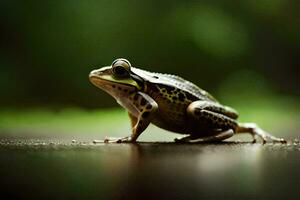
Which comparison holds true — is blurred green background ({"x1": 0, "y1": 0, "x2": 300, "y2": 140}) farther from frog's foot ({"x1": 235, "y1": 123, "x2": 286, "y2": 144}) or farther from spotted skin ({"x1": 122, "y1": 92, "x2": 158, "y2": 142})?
spotted skin ({"x1": 122, "y1": 92, "x2": 158, "y2": 142})

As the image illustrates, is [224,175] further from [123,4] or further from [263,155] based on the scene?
[123,4]

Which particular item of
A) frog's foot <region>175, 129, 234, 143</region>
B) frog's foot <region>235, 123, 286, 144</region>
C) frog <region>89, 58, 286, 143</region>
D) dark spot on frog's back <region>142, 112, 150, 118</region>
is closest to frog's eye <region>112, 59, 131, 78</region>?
frog <region>89, 58, 286, 143</region>

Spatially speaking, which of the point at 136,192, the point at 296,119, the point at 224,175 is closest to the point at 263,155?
the point at 224,175

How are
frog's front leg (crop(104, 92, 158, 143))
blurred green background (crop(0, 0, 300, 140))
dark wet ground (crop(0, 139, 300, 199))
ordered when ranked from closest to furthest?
dark wet ground (crop(0, 139, 300, 199)) < frog's front leg (crop(104, 92, 158, 143)) < blurred green background (crop(0, 0, 300, 140))

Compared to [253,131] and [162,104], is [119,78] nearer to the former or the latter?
[162,104]

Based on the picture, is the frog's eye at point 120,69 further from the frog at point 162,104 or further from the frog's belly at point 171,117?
the frog's belly at point 171,117

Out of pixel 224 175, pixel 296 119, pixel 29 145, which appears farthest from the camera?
pixel 296 119

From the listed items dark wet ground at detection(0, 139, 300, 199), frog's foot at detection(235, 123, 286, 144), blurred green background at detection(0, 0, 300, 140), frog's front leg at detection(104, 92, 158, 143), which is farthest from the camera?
blurred green background at detection(0, 0, 300, 140)
